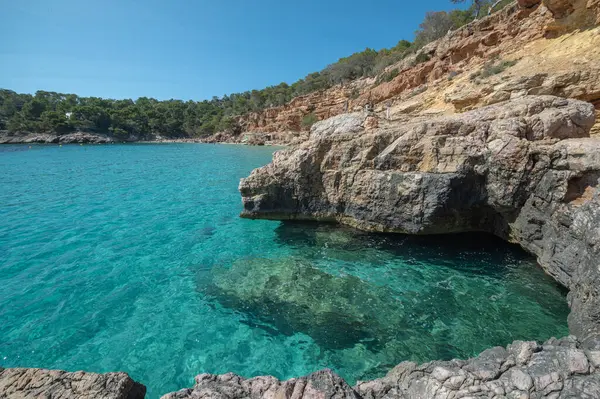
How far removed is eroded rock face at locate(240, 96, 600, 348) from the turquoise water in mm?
797

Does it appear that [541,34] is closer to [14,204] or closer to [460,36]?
[460,36]

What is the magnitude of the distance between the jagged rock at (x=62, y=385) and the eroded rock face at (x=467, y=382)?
1.70 feet

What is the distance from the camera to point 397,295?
6.57 meters

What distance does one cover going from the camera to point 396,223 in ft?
29.4

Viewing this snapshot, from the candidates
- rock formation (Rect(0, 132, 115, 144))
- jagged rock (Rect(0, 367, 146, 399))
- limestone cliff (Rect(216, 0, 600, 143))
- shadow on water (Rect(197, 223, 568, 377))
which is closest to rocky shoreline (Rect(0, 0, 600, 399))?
jagged rock (Rect(0, 367, 146, 399))

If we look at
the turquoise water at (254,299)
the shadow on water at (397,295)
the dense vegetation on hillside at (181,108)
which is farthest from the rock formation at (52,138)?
the shadow on water at (397,295)

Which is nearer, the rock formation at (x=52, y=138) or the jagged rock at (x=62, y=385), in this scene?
the jagged rock at (x=62, y=385)

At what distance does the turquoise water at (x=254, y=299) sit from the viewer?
5.09 meters

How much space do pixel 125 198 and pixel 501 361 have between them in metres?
17.9

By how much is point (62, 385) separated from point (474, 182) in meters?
9.30

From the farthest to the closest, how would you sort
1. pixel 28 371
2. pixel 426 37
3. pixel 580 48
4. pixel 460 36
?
pixel 426 37
pixel 460 36
pixel 580 48
pixel 28 371

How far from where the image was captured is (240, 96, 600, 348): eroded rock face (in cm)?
605

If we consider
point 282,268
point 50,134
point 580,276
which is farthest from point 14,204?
point 50,134

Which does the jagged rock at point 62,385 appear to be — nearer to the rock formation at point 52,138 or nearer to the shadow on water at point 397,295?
the shadow on water at point 397,295
